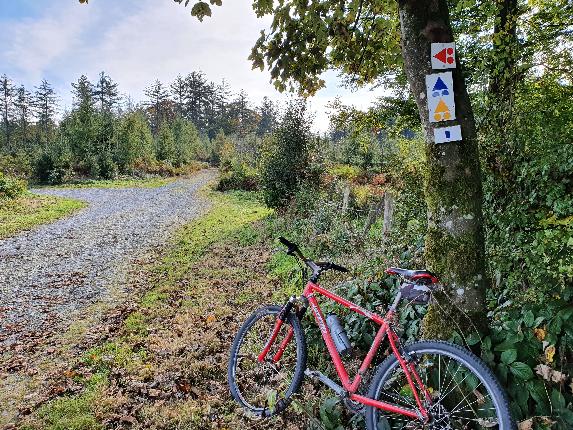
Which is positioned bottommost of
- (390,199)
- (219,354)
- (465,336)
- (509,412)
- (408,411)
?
(219,354)

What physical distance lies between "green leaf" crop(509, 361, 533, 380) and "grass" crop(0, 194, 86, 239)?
43.2ft

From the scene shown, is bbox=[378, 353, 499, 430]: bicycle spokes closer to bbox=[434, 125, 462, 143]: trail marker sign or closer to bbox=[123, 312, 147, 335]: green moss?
bbox=[434, 125, 462, 143]: trail marker sign

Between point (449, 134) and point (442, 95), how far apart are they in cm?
28

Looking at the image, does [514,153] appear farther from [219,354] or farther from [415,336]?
[219,354]

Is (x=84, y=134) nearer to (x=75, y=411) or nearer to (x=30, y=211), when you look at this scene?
(x=30, y=211)

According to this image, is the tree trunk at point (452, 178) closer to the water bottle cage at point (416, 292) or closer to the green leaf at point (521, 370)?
the water bottle cage at point (416, 292)

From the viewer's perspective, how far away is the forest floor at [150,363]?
3.64 meters

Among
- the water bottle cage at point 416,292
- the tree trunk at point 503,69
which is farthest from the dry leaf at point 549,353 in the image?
the tree trunk at point 503,69

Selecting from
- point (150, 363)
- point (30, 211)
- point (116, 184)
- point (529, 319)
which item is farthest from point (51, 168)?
point (529, 319)

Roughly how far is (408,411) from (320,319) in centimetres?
104

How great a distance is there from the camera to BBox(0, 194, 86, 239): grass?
12822 mm

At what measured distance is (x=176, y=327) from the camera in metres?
5.65

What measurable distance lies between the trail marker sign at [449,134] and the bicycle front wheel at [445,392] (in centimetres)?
136

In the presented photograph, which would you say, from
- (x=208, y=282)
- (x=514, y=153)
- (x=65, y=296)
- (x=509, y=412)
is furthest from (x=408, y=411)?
(x=65, y=296)
